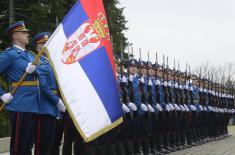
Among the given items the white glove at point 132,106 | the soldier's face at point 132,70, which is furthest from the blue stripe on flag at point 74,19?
the soldier's face at point 132,70

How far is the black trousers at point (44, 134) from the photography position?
18.8 ft

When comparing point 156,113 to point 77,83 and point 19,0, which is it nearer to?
point 77,83

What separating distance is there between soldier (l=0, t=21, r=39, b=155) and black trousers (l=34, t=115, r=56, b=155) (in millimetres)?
231

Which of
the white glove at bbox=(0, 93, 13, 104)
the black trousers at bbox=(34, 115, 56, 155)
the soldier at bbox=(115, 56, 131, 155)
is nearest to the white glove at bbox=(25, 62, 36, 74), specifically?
the white glove at bbox=(0, 93, 13, 104)

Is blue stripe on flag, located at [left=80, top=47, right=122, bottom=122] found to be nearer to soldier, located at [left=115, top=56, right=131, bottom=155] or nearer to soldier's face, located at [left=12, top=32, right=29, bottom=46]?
soldier's face, located at [left=12, top=32, right=29, bottom=46]

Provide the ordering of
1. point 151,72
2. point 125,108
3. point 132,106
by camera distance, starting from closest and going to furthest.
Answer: point 125,108 < point 132,106 < point 151,72

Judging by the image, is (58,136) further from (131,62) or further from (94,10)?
(131,62)

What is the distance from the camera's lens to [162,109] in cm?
1098

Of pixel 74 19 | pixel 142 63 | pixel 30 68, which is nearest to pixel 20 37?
pixel 30 68

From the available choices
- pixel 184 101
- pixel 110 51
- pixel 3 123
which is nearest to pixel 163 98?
pixel 184 101

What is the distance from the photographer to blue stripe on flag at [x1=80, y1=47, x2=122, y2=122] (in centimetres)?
537

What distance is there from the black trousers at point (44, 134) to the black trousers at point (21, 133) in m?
0.33

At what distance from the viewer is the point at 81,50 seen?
5.41m

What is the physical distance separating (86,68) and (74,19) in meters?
0.52
